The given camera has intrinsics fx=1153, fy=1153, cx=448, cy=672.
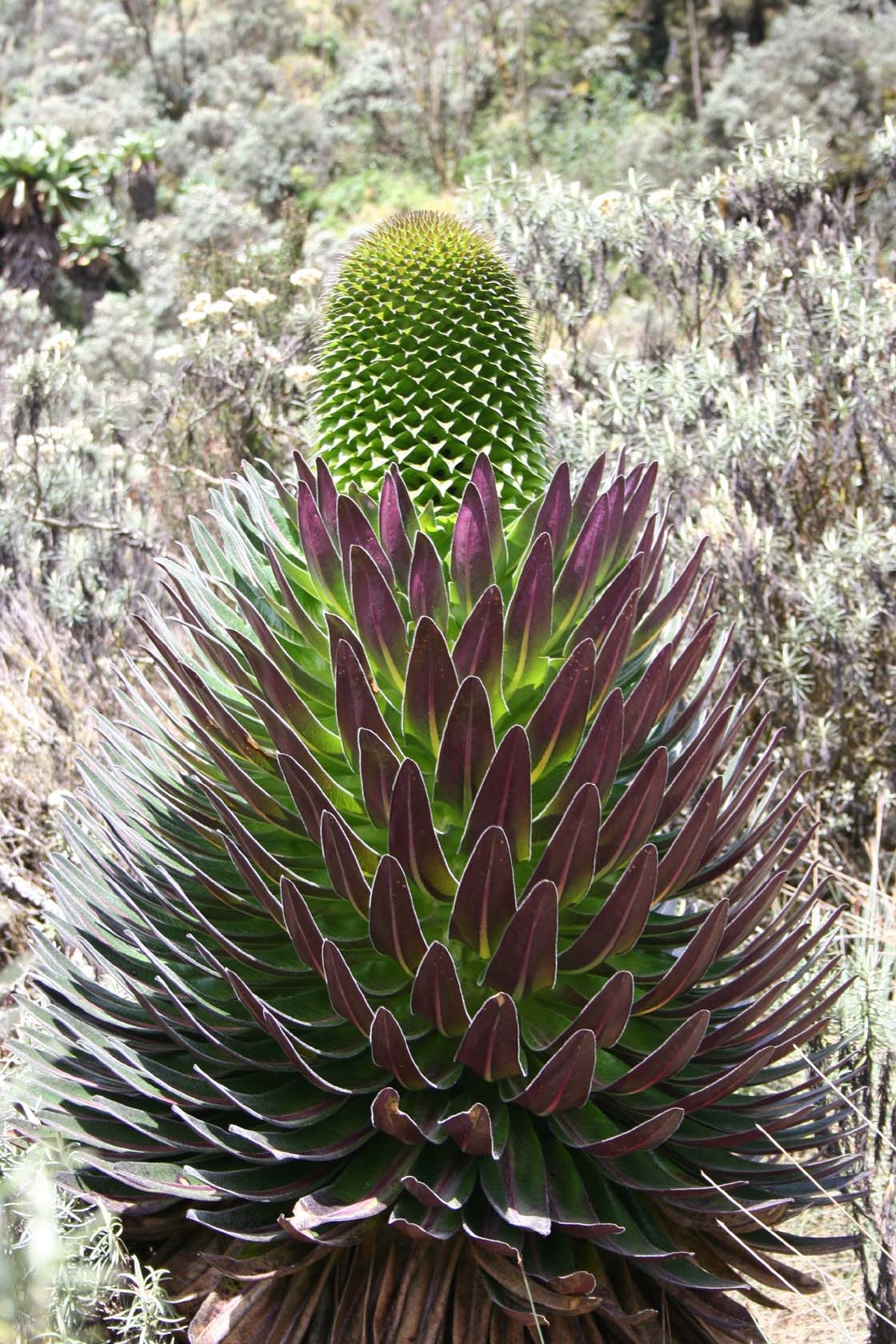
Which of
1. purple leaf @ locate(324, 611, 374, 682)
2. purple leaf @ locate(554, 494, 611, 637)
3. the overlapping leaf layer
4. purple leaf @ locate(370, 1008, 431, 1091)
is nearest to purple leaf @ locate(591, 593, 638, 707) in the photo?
the overlapping leaf layer

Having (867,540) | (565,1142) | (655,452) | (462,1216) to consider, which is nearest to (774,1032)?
(565,1142)

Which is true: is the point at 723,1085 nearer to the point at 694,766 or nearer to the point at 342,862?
the point at 694,766

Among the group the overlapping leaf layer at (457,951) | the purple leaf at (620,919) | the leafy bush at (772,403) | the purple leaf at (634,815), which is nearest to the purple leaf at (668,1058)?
the overlapping leaf layer at (457,951)

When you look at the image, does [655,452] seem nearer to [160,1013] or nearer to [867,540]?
[867,540]

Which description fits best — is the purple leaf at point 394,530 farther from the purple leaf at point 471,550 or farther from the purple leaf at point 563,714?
the purple leaf at point 563,714

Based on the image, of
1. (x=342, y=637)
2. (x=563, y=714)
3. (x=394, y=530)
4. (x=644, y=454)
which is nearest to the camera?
(x=563, y=714)

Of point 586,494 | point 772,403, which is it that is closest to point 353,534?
point 586,494
